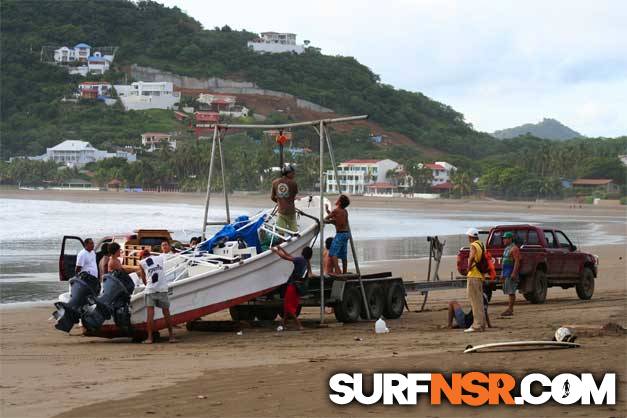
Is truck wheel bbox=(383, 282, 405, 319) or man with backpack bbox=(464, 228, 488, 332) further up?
man with backpack bbox=(464, 228, 488, 332)

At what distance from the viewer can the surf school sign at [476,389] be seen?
901 cm

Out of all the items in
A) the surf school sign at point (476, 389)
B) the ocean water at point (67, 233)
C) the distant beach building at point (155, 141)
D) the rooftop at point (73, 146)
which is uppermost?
the distant beach building at point (155, 141)

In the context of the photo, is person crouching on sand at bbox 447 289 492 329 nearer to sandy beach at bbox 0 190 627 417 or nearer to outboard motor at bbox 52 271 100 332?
sandy beach at bbox 0 190 627 417

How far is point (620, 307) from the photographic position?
17750 mm

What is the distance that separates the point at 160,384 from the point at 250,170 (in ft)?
393

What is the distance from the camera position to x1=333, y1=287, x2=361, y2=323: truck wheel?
53.2 feet

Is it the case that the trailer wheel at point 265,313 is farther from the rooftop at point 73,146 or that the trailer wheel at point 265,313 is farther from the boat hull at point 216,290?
the rooftop at point 73,146

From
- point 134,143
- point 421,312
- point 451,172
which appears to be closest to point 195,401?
point 421,312

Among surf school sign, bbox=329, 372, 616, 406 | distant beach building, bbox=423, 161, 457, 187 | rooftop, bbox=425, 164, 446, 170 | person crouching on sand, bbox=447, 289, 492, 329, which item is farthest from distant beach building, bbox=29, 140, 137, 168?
surf school sign, bbox=329, 372, 616, 406

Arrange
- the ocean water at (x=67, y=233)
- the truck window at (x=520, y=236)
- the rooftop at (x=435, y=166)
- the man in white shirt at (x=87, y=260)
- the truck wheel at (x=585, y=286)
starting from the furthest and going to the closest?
the rooftop at (x=435, y=166) < the ocean water at (x=67, y=233) < the truck wheel at (x=585, y=286) < the truck window at (x=520, y=236) < the man in white shirt at (x=87, y=260)

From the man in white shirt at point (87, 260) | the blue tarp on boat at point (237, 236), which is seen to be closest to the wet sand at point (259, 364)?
the man in white shirt at point (87, 260)

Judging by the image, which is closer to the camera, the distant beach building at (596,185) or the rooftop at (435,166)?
the distant beach building at (596,185)

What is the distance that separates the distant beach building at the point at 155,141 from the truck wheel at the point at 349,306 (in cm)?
15367

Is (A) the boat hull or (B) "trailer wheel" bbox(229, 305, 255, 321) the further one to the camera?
(B) "trailer wheel" bbox(229, 305, 255, 321)
